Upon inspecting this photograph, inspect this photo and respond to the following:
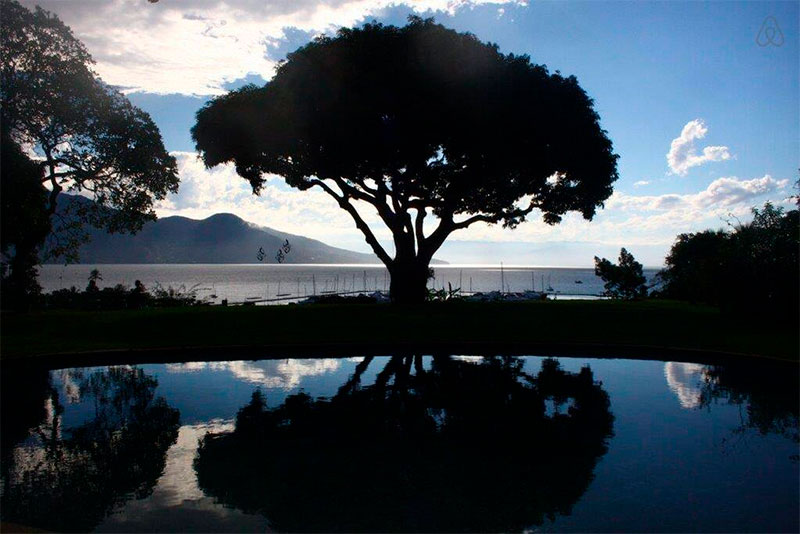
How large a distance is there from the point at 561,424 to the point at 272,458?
18.4 feet

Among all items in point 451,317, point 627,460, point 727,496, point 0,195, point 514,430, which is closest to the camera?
point 727,496

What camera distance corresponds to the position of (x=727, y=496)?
24.4 feet

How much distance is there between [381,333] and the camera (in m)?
22.7

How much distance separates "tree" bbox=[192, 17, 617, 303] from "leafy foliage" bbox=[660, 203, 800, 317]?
7.58m

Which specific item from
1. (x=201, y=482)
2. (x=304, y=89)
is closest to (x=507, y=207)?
(x=304, y=89)

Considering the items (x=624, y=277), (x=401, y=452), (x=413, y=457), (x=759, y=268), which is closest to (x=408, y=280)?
(x=759, y=268)

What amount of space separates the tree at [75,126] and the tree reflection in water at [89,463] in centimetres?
1677

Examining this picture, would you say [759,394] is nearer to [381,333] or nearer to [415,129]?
[381,333]

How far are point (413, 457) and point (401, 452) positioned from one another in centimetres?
32

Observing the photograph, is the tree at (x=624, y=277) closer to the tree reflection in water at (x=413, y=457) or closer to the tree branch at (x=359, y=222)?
the tree branch at (x=359, y=222)

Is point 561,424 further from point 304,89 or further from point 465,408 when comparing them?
point 304,89

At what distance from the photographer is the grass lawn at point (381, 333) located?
19688 millimetres

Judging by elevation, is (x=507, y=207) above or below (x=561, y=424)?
above

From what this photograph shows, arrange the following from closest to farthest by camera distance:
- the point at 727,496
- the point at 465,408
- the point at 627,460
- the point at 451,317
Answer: the point at 727,496 → the point at 627,460 → the point at 465,408 → the point at 451,317
